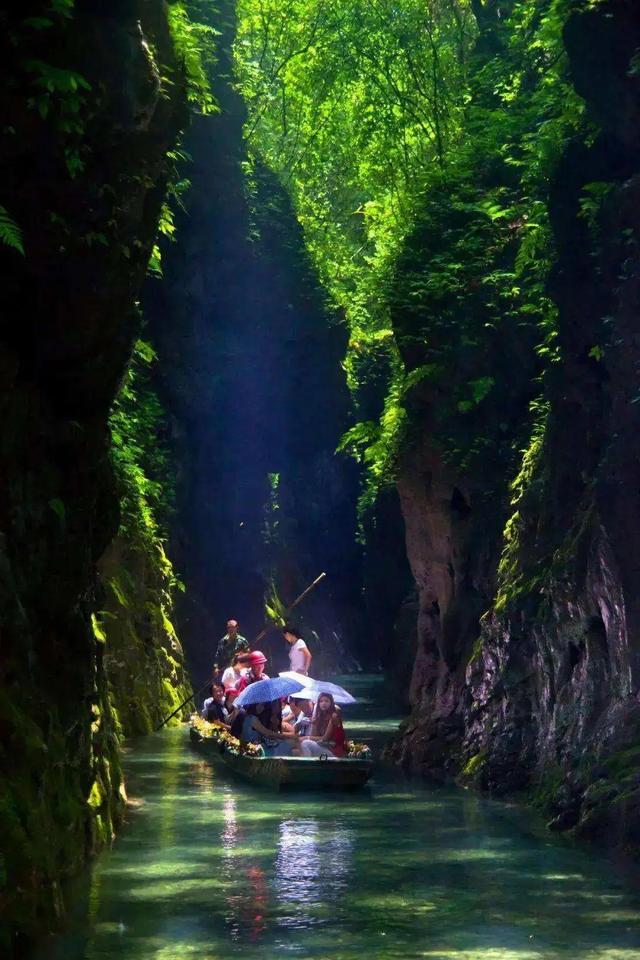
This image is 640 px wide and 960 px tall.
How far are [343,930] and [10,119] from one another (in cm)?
705

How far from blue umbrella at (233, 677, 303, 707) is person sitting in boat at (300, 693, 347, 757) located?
508 millimetres

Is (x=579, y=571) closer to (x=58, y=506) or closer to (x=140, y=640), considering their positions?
(x=58, y=506)

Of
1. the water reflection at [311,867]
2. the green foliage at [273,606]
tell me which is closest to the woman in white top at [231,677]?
the water reflection at [311,867]

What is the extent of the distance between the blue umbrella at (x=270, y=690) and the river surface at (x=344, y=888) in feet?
8.17

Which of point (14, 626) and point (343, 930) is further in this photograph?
point (343, 930)

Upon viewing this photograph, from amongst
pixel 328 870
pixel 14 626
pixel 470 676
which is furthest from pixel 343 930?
pixel 470 676

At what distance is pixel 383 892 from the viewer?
12.5m

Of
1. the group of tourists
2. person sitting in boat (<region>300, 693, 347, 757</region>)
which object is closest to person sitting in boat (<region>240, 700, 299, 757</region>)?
the group of tourists

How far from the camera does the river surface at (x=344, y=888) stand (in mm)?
10289

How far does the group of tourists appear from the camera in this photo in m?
21.2

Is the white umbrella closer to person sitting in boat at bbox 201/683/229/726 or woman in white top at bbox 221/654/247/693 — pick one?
person sitting in boat at bbox 201/683/229/726

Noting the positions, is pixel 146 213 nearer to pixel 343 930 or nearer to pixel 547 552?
pixel 343 930

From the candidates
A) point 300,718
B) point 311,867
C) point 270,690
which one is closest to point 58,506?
point 311,867

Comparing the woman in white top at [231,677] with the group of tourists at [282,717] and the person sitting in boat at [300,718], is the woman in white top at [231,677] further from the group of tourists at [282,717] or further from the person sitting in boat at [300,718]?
the person sitting in boat at [300,718]
